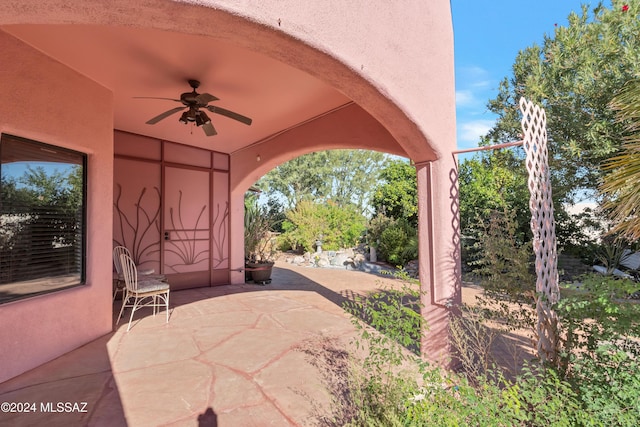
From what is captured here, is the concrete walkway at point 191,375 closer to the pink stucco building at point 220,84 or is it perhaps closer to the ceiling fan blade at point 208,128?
the pink stucco building at point 220,84

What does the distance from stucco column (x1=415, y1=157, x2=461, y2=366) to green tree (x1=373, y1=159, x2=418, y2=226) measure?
25.1 feet

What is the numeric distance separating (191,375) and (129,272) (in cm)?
206

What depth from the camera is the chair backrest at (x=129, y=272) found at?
12.9ft

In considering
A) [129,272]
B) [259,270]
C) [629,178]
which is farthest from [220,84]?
[259,270]

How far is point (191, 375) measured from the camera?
8.95 ft

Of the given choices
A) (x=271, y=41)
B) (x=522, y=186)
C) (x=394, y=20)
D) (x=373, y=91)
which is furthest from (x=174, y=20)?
(x=522, y=186)

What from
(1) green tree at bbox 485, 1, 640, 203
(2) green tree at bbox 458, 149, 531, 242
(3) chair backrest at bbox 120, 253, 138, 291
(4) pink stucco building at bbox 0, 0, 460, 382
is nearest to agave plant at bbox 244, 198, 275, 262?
(3) chair backrest at bbox 120, 253, 138, 291

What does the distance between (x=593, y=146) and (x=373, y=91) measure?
5186 mm

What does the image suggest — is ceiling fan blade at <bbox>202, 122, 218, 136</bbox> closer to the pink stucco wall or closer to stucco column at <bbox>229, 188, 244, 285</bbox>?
the pink stucco wall

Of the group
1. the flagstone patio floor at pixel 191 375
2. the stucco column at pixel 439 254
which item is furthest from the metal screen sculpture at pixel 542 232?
the flagstone patio floor at pixel 191 375

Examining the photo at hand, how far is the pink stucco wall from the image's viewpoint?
106 inches

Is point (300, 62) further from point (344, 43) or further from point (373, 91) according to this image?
point (373, 91)

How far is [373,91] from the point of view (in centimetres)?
254

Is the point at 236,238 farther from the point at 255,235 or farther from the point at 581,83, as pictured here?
the point at 581,83
